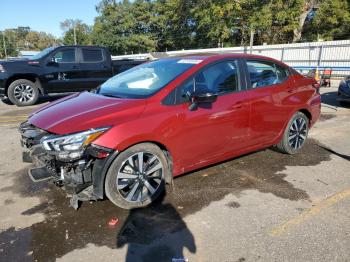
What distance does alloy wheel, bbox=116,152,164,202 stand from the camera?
3525 millimetres

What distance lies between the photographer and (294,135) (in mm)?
5414

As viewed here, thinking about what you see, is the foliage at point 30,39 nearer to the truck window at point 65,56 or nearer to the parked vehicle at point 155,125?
the truck window at point 65,56

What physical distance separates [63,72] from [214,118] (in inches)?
306

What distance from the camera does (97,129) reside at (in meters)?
3.33

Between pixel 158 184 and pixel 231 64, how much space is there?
189 cm

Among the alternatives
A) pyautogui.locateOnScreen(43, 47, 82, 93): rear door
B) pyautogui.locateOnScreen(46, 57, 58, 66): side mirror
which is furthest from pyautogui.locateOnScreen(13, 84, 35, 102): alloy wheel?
pyautogui.locateOnScreen(46, 57, 58, 66): side mirror

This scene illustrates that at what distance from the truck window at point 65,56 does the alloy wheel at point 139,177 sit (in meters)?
8.03

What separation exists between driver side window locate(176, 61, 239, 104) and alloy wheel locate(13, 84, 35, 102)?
783cm

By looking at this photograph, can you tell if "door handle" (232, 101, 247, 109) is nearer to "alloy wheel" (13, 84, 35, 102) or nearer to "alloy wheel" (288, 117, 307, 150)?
"alloy wheel" (288, 117, 307, 150)

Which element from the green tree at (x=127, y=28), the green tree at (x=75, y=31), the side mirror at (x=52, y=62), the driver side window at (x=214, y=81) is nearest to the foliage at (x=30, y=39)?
the green tree at (x=75, y=31)

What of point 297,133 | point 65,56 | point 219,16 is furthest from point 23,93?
point 219,16

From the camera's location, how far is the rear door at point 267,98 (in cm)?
463

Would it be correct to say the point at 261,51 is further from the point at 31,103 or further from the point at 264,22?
the point at 31,103

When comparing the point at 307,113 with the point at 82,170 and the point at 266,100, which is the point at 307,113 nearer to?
the point at 266,100
